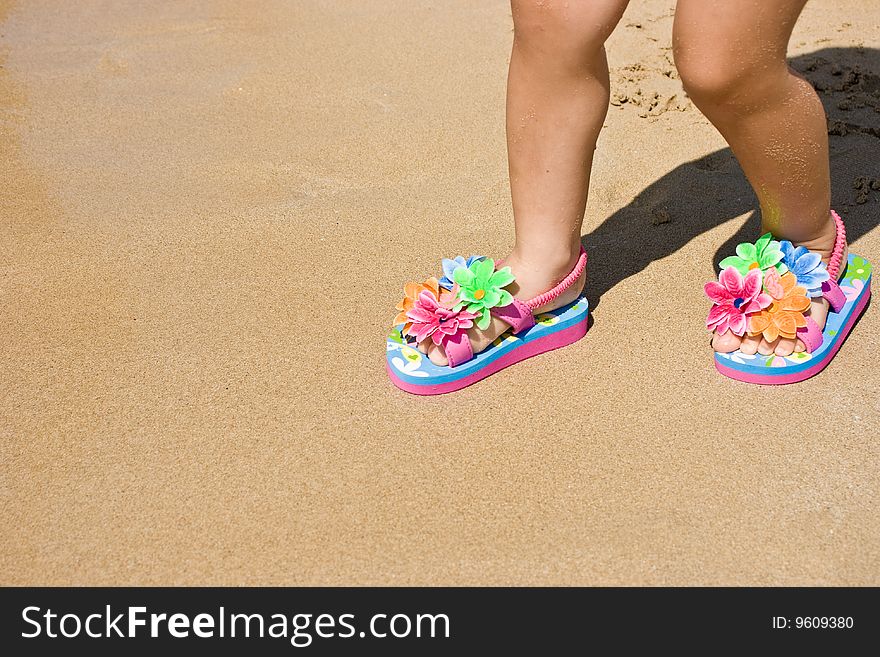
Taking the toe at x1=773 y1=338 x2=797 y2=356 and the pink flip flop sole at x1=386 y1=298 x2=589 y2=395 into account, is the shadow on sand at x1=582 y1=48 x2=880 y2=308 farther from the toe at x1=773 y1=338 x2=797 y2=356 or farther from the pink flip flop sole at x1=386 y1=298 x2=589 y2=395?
the toe at x1=773 y1=338 x2=797 y2=356

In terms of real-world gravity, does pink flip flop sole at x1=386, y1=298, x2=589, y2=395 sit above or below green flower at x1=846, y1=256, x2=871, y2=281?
below

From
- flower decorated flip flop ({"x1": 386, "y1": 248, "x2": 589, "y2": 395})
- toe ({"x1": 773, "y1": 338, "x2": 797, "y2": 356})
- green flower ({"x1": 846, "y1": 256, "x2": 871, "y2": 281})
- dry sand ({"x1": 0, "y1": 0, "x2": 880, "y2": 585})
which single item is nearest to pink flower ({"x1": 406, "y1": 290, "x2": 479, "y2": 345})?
flower decorated flip flop ({"x1": 386, "y1": 248, "x2": 589, "y2": 395})

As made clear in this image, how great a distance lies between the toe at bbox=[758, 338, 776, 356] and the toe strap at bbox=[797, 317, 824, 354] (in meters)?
0.05

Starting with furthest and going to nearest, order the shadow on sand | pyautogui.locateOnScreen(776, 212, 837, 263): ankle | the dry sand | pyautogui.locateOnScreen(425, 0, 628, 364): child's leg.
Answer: the shadow on sand → pyautogui.locateOnScreen(776, 212, 837, 263): ankle → pyautogui.locateOnScreen(425, 0, 628, 364): child's leg → the dry sand

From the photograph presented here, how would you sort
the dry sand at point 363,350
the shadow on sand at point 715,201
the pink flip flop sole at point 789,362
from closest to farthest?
the dry sand at point 363,350 → the pink flip flop sole at point 789,362 → the shadow on sand at point 715,201

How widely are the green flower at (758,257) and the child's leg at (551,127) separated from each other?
13.2 inches

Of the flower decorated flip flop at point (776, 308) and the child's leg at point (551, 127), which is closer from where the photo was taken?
the child's leg at point (551, 127)

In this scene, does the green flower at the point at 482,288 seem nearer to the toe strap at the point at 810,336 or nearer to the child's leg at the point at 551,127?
the child's leg at the point at 551,127

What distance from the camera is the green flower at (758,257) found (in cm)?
187

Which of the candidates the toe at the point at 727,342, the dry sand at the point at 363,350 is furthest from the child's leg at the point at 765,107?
the dry sand at the point at 363,350

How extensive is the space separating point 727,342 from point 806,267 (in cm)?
23

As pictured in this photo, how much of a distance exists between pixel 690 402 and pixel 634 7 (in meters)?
2.15

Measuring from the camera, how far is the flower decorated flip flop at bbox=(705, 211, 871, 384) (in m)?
1.81
